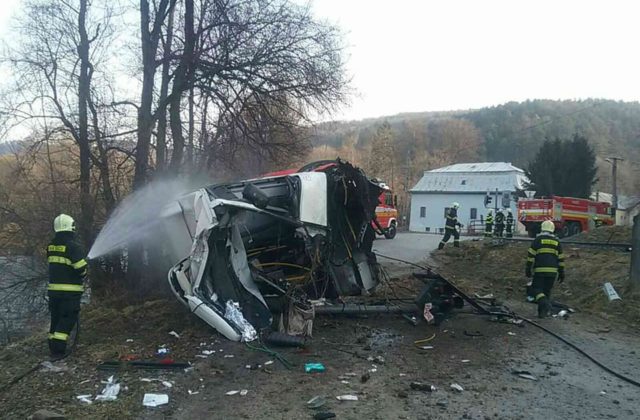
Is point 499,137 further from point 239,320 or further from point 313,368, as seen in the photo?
point 313,368

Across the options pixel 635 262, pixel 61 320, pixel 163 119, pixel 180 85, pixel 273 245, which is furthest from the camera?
pixel 163 119

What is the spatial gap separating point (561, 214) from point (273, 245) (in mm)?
20853

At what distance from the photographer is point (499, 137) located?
8369cm

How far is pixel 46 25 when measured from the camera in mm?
14086

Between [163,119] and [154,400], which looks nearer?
[154,400]

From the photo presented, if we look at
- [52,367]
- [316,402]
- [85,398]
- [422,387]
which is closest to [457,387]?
[422,387]

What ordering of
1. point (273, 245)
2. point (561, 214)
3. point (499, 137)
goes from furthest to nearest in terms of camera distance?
point (499, 137) → point (561, 214) → point (273, 245)

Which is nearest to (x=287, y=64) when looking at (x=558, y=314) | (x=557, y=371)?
(x=558, y=314)

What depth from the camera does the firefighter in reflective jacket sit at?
6.55 metres

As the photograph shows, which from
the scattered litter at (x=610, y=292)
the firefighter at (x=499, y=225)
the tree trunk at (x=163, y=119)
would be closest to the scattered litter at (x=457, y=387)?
the scattered litter at (x=610, y=292)

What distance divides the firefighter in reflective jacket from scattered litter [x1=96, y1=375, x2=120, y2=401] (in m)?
1.31

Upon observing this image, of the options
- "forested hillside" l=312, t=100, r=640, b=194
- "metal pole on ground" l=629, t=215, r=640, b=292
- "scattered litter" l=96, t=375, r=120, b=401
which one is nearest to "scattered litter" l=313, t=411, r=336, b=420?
"scattered litter" l=96, t=375, r=120, b=401

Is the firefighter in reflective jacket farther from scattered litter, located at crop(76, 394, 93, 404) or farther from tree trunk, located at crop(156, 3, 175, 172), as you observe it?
tree trunk, located at crop(156, 3, 175, 172)

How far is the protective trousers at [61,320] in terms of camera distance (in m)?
6.54
